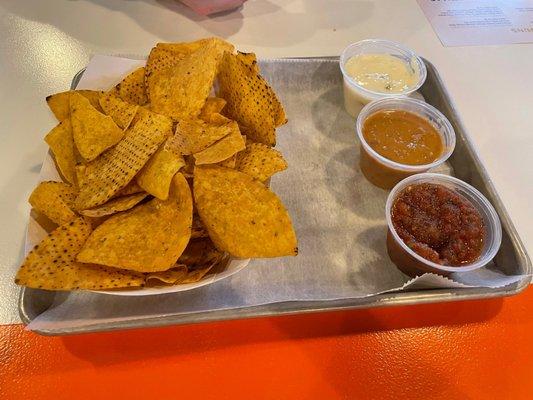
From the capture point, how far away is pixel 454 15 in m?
2.31

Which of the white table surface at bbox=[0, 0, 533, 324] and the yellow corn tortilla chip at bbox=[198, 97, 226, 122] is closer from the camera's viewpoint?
the yellow corn tortilla chip at bbox=[198, 97, 226, 122]

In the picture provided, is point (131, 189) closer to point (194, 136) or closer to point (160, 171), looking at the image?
point (160, 171)

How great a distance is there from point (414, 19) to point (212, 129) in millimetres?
1566

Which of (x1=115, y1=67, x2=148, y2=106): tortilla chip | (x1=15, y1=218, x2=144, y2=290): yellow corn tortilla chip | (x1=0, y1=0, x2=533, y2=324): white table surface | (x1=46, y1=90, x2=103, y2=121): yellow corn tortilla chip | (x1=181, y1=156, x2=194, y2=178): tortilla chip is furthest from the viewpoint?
(x1=0, y1=0, x2=533, y2=324): white table surface

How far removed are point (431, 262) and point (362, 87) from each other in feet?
2.63

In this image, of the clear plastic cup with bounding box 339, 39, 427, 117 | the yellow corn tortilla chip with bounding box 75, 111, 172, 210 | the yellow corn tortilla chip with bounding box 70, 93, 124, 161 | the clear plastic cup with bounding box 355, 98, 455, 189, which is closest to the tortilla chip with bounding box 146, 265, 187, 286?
the yellow corn tortilla chip with bounding box 75, 111, 172, 210

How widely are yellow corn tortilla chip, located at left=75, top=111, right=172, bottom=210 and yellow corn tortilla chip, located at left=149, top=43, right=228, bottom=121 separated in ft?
0.26

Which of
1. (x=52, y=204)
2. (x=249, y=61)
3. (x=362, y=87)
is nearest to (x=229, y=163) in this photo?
(x=249, y=61)

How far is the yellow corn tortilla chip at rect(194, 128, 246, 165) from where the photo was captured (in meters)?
1.20

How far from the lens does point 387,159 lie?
1470mm

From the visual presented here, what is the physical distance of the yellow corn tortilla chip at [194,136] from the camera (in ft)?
4.08

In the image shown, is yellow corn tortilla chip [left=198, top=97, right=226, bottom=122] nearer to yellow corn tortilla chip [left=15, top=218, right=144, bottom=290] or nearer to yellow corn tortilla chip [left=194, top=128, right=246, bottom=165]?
yellow corn tortilla chip [left=194, top=128, right=246, bottom=165]

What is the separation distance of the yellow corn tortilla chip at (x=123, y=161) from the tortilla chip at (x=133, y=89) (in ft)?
0.72

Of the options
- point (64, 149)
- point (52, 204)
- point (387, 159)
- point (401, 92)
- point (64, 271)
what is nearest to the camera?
point (64, 271)
